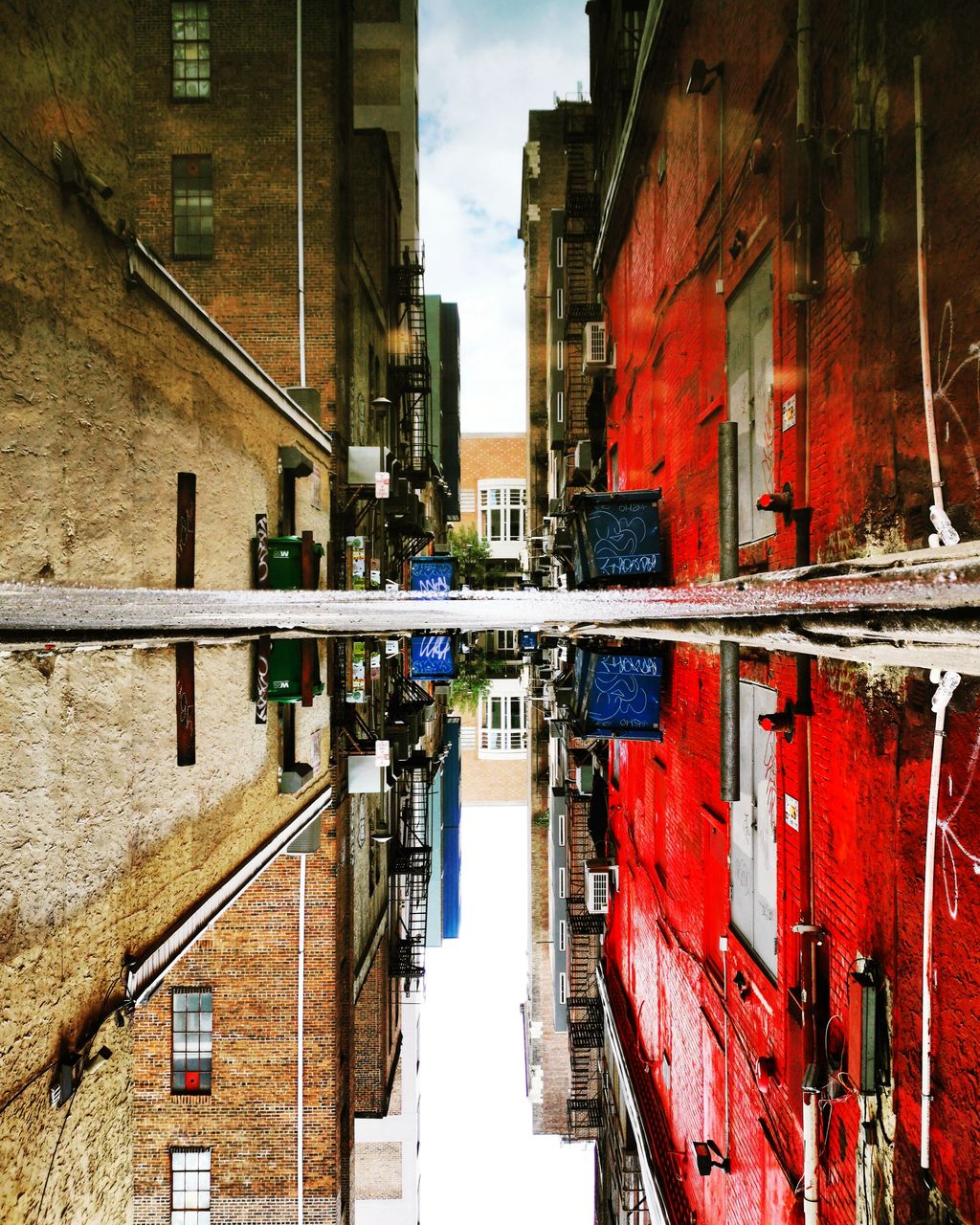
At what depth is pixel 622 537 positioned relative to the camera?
9.52 meters

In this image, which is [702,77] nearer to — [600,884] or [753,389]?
[753,389]

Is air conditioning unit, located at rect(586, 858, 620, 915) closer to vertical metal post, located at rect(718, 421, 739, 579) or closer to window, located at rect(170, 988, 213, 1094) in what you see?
window, located at rect(170, 988, 213, 1094)

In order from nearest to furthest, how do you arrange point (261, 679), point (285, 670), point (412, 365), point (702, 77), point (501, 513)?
point (702, 77)
point (261, 679)
point (285, 670)
point (412, 365)
point (501, 513)

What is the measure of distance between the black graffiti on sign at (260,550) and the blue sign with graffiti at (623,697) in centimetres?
476

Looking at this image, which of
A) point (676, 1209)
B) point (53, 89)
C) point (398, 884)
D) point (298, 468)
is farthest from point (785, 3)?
point (398, 884)

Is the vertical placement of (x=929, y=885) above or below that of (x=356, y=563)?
below

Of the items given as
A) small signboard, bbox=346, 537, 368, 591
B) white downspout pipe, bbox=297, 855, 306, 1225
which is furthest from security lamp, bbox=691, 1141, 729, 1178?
small signboard, bbox=346, 537, 368, 591

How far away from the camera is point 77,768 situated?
14.3 ft

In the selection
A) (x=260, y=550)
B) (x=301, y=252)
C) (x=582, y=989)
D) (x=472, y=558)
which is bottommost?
(x=582, y=989)

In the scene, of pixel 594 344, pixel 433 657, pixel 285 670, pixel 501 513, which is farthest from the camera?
pixel 501 513

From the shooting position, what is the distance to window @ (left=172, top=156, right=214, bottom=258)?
1204 cm

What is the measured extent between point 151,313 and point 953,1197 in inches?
308

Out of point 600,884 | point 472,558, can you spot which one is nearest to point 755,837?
point 600,884

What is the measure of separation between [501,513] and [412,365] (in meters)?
22.3
